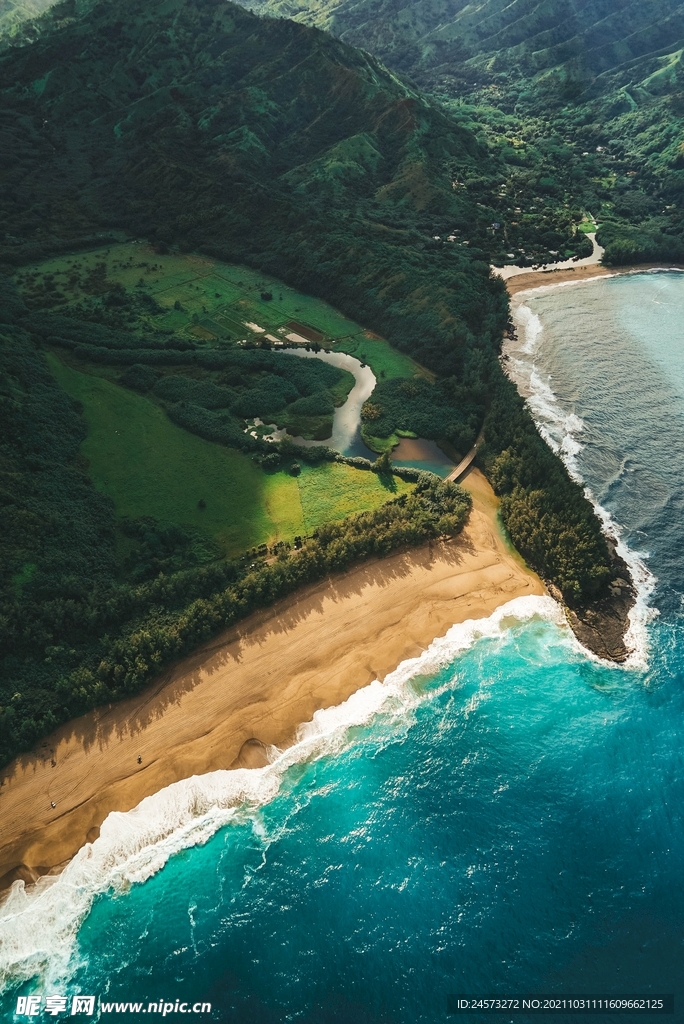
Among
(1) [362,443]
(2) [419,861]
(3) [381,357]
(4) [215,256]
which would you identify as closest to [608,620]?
Answer: (2) [419,861]

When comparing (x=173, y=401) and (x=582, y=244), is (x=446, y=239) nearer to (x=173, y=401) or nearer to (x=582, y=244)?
(x=582, y=244)

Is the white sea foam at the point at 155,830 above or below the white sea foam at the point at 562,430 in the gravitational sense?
below

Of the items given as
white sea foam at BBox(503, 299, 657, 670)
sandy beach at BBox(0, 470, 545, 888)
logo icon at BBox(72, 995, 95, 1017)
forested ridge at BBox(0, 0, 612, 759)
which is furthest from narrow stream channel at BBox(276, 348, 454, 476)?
logo icon at BBox(72, 995, 95, 1017)

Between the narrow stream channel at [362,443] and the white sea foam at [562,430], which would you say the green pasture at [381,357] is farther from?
the white sea foam at [562,430]

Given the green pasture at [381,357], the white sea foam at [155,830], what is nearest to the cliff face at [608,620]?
the white sea foam at [155,830]

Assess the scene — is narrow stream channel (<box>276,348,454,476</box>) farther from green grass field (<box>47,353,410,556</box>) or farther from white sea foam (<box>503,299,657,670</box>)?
white sea foam (<box>503,299,657,670</box>)

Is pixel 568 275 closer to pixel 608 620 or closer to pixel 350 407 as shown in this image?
pixel 350 407
